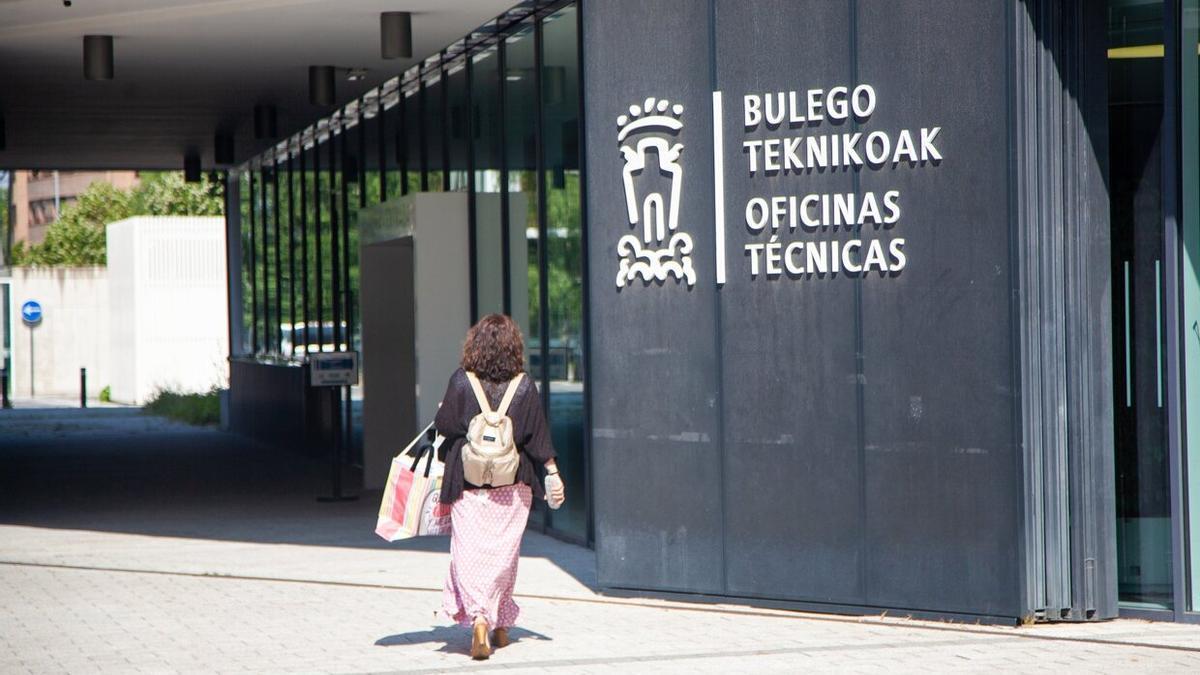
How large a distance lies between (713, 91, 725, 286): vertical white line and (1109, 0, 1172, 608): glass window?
208cm

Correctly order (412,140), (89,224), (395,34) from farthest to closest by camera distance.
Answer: (89,224) → (412,140) → (395,34)

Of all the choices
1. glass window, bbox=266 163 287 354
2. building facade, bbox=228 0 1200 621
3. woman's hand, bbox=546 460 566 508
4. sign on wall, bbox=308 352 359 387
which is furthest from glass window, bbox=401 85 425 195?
woman's hand, bbox=546 460 566 508

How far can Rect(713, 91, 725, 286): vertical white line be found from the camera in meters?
9.79

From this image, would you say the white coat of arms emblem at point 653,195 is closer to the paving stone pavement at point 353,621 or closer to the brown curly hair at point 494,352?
the brown curly hair at point 494,352

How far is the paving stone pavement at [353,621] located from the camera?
26.9ft

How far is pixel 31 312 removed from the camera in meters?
43.4

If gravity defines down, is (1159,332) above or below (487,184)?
below

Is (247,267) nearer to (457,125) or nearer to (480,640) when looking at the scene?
(457,125)

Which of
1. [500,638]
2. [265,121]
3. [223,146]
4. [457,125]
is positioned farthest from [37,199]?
[500,638]

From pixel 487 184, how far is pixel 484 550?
6924 mm

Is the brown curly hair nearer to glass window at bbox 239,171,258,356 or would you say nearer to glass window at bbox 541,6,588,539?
glass window at bbox 541,6,588,539

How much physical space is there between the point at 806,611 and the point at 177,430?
2073 centimetres

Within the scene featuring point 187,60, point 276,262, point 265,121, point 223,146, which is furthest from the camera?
point 276,262

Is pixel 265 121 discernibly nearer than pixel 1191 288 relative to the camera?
No
